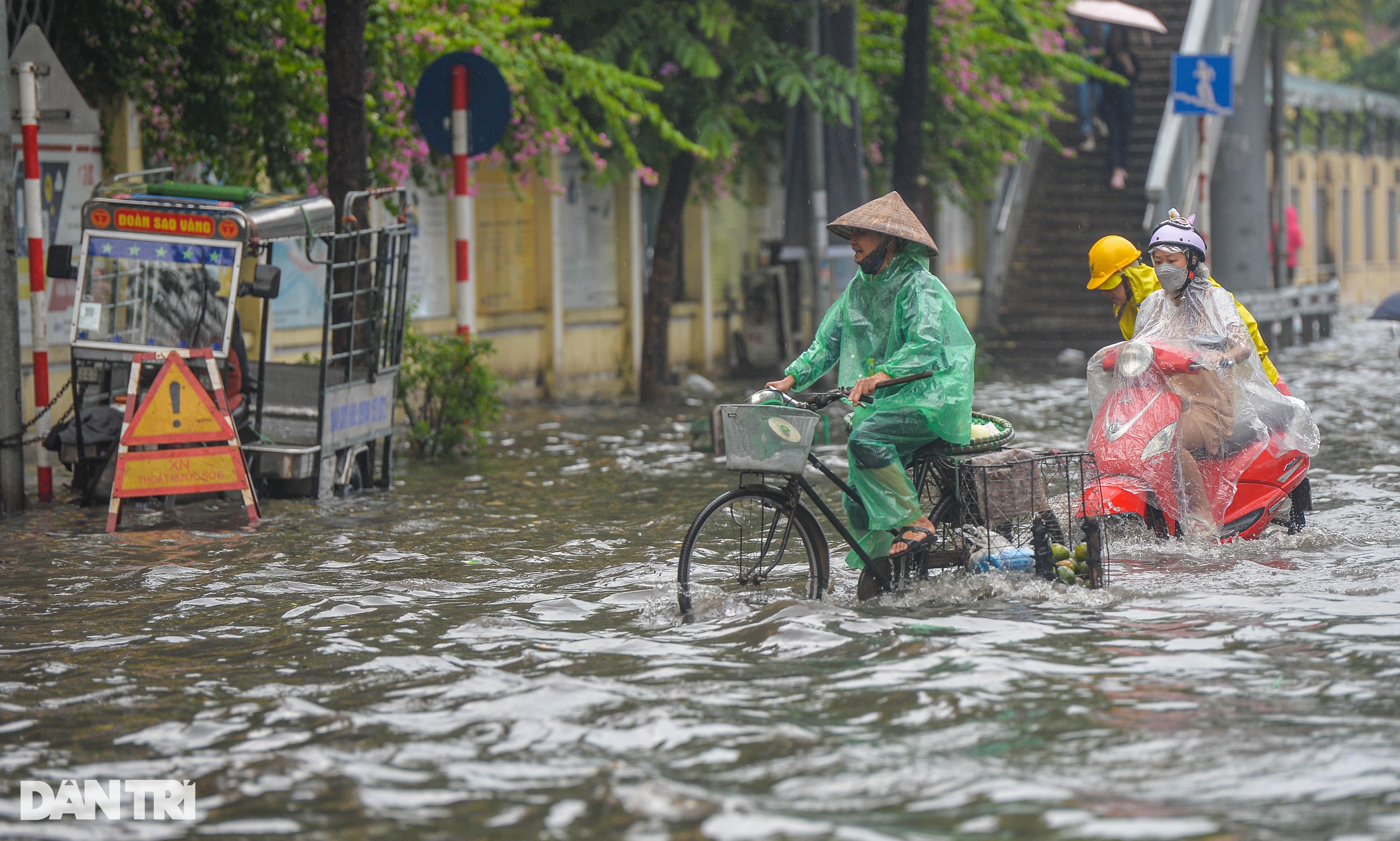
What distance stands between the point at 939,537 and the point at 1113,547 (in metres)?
1.38

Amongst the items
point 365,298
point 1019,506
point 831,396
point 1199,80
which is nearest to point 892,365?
point 831,396

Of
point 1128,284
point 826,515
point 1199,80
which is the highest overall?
point 1199,80

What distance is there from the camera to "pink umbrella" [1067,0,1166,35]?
71.5 feet

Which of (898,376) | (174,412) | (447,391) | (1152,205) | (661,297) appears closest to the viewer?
(898,376)

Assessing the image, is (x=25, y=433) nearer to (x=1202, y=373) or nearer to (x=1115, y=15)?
(x=1202, y=373)

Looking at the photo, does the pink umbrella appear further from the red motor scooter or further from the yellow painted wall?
the yellow painted wall

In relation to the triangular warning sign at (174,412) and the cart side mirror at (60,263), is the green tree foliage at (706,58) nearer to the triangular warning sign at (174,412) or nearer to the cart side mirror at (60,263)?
the cart side mirror at (60,263)

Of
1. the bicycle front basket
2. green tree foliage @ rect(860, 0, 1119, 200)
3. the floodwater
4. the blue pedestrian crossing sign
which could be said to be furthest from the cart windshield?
the blue pedestrian crossing sign

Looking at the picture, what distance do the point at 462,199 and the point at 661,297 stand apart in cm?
532

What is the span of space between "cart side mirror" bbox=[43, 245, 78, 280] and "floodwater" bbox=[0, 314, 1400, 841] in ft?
4.74

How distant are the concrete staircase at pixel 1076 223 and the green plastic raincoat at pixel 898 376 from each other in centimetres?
1502

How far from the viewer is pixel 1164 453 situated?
27.3 feet

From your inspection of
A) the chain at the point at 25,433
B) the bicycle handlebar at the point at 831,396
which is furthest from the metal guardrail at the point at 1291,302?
the bicycle handlebar at the point at 831,396

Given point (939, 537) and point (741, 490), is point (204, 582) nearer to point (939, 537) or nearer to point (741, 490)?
point (741, 490)
